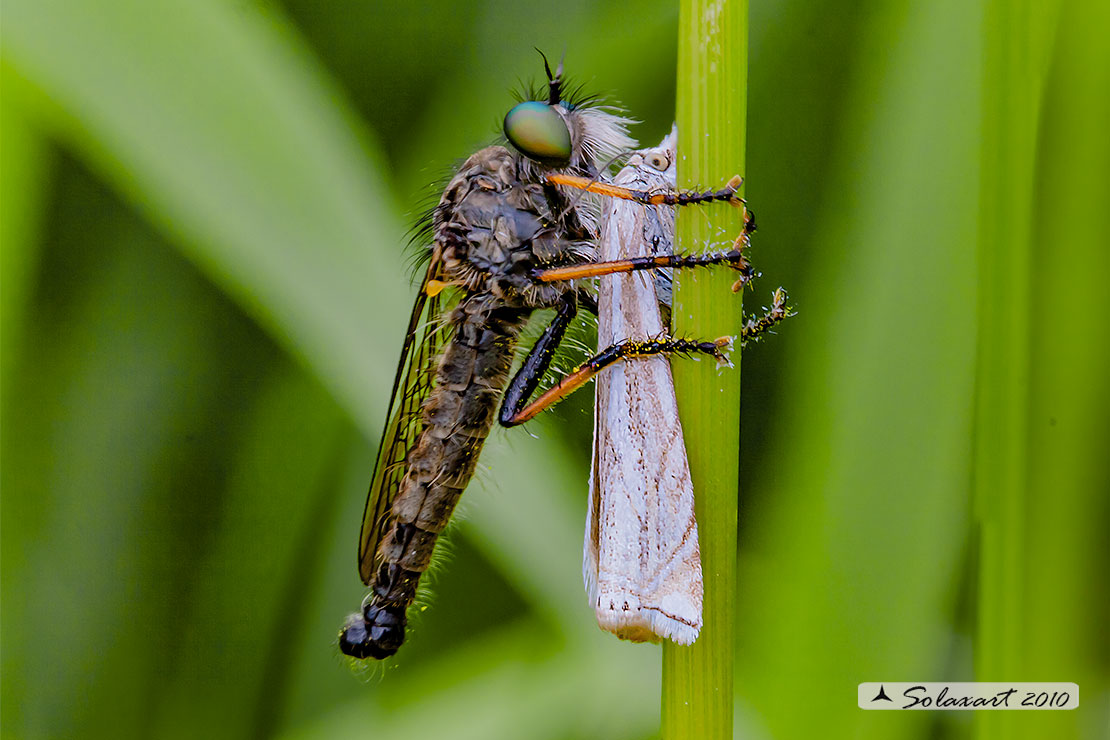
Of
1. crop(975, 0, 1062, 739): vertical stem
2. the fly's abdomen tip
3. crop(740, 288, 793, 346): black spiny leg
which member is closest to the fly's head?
crop(740, 288, 793, 346): black spiny leg

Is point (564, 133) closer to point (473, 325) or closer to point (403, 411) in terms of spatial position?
point (473, 325)

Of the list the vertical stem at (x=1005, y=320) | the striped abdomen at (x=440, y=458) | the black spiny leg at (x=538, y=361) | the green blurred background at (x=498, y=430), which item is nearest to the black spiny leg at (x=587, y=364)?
the black spiny leg at (x=538, y=361)

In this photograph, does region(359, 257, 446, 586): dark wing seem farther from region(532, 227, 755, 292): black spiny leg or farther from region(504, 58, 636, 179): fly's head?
region(532, 227, 755, 292): black spiny leg

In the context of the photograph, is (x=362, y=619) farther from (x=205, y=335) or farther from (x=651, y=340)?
(x=651, y=340)

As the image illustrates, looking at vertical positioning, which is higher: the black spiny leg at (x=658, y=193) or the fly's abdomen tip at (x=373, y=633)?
the black spiny leg at (x=658, y=193)

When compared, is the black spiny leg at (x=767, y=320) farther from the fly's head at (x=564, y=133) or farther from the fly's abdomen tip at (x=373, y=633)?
the fly's abdomen tip at (x=373, y=633)

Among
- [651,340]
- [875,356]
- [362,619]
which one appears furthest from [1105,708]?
[362,619]
